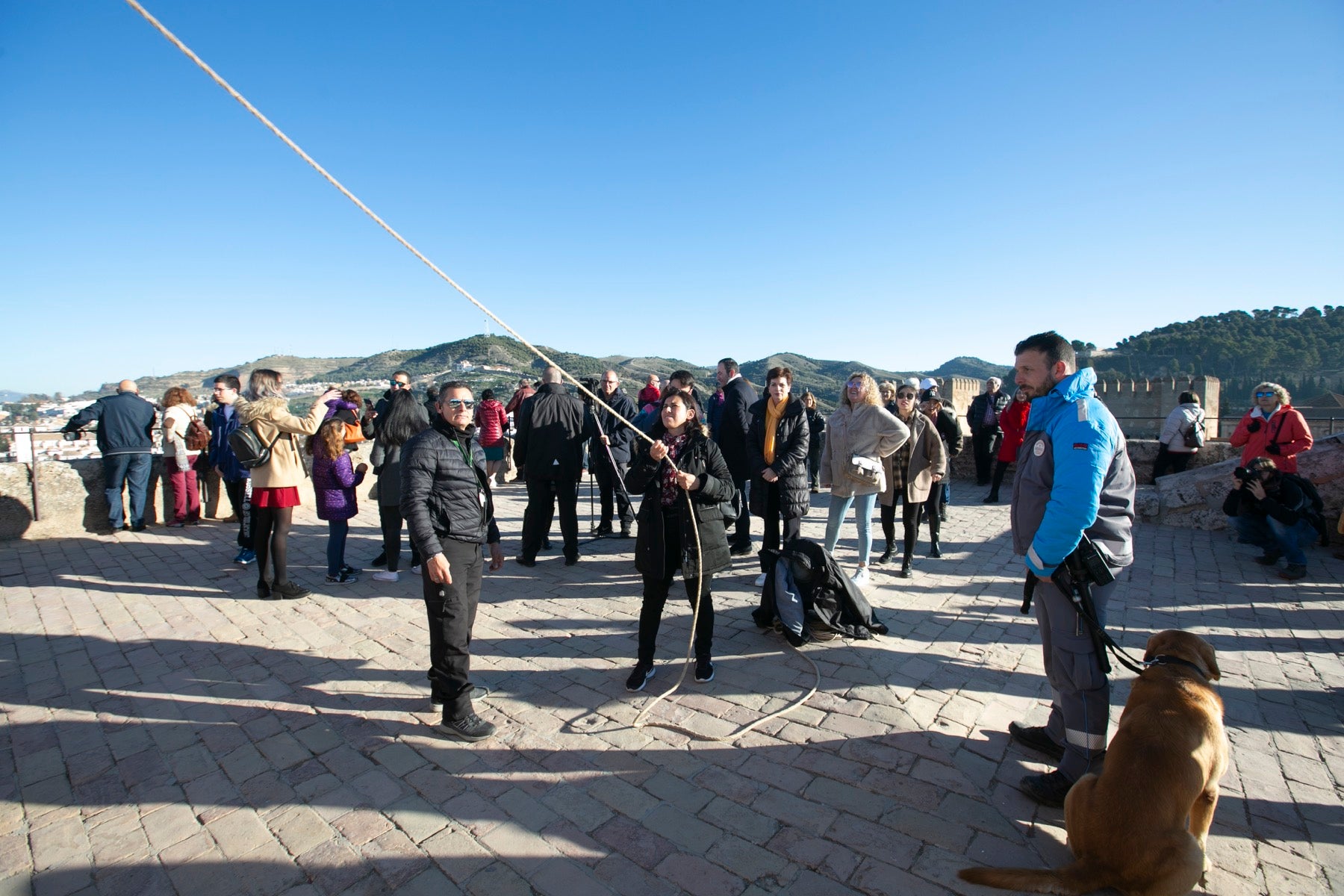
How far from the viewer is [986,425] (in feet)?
35.6

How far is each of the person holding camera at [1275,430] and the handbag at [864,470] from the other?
172 inches

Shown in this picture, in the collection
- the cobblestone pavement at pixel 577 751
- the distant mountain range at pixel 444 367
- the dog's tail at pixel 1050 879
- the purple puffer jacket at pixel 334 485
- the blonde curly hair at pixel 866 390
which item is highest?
the distant mountain range at pixel 444 367

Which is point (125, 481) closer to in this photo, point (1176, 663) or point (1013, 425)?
point (1176, 663)

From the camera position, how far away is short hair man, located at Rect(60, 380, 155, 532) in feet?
26.2

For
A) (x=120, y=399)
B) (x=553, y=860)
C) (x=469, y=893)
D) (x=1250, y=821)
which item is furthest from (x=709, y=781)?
(x=120, y=399)

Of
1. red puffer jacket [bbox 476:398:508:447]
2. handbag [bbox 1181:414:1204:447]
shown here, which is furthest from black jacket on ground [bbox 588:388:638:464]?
handbag [bbox 1181:414:1204:447]

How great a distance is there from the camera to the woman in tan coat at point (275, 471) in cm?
552

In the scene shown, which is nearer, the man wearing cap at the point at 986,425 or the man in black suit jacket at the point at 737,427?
the man in black suit jacket at the point at 737,427

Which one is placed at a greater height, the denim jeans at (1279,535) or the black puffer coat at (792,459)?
the black puffer coat at (792,459)

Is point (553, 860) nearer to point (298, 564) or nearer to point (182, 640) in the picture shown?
point (182, 640)

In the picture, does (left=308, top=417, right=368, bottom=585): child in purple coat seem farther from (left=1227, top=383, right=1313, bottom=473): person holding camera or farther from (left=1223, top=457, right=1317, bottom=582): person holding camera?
(left=1227, top=383, right=1313, bottom=473): person holding camera

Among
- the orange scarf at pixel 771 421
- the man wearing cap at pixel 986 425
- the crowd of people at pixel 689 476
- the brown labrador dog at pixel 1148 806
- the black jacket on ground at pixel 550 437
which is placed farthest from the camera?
the man wearing cap at pixel 986 425

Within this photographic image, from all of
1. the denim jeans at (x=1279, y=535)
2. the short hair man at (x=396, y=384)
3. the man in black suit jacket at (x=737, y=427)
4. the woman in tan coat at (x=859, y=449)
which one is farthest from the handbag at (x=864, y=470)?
the short hair man at (x=396, y=384)

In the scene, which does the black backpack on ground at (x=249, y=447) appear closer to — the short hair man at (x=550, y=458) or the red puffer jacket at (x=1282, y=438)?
the short hair man at (x=550, y=458)
